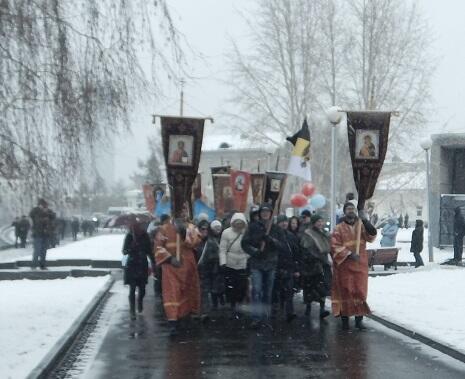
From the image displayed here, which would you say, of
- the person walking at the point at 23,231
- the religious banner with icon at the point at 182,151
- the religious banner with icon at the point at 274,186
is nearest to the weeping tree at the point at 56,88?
the religious banner with icon at the point at 182,151

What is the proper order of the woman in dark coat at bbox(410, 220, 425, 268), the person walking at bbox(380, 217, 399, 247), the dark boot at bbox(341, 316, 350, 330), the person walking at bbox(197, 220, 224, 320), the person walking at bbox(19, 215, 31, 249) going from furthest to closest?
the person walking at bbox(19, 215, 31, 249)
the person walking at bbox(380, 217, 399, 247)
the woman in dark coat at bbox(410, 220, 425, 268)
the person walking at bbox(197, 220, 224, 320)
the dark boot at bbox(341, 316, 350, 330)

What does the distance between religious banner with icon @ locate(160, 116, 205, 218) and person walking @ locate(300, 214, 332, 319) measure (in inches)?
77.9

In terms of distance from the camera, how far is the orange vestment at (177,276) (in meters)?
13.0

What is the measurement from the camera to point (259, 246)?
1330cm

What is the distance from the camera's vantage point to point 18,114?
1184 centimetres

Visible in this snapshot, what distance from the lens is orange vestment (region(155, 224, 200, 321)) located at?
13.0 metres

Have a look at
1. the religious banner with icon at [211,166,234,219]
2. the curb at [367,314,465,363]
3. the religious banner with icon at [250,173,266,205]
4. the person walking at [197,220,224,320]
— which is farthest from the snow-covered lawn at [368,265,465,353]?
the religious banner with icon at [211,166,234,219]

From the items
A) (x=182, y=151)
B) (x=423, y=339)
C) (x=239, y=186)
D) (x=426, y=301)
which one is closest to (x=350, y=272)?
(x=423, y=339)

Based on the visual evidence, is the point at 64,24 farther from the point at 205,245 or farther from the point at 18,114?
the point at 205,245

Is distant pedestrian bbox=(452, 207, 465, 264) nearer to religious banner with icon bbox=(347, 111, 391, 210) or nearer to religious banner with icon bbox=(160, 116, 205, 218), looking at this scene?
religious banner with icon bbox=(347, 111, 391, 210)

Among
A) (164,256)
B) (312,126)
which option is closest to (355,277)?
(164,256)

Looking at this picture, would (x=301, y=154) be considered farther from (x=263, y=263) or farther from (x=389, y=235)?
(x=263, y=263)

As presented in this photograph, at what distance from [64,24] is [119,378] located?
4.60 meters

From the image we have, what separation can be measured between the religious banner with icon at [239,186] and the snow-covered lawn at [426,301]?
Answer: 4.42 meters
